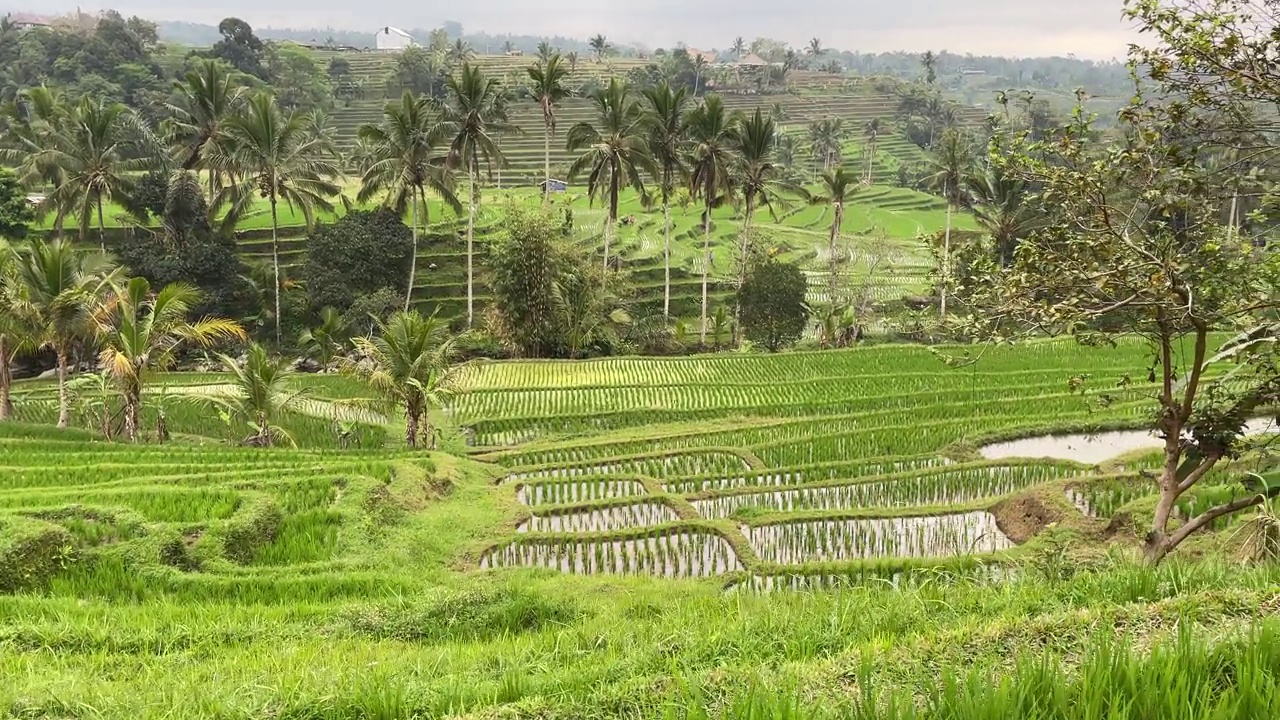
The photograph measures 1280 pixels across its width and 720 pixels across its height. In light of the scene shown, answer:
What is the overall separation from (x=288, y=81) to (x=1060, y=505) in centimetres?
6999

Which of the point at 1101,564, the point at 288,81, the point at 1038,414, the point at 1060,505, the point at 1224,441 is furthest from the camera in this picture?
the point at 288,81

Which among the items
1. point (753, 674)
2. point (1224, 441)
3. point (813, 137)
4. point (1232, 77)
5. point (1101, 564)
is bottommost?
point (1101, 564)

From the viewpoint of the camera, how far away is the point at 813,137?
233 ft

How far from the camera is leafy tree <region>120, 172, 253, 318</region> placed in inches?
1207

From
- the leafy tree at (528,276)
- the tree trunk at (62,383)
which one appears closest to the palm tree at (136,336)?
the tree trunk at (62,383)

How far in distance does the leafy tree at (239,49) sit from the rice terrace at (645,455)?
33636 millimetres

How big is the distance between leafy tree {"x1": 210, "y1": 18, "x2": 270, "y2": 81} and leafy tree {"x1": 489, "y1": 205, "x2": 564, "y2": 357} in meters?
50.1

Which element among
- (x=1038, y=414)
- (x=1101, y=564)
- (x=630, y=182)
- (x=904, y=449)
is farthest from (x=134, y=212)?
(x=1101, y=564)

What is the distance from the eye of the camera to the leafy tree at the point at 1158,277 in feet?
18.3

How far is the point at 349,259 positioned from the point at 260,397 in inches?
652

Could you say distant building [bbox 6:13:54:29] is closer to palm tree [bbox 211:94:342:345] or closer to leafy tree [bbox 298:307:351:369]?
palm tree [bbox 211:94:342:345]

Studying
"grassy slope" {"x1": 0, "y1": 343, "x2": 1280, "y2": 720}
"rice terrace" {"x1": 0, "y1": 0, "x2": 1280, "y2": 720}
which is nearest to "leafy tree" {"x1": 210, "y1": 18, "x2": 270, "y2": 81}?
"rice terrace" {"x1": 0, "y1": 0, "x2": 1280, "y2": 720}

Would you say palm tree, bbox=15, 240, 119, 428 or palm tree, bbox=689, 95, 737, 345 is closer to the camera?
palm tree, bbox=15, 240, 119, 428

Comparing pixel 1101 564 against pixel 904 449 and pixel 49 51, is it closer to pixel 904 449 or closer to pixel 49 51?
pixel 904 449
